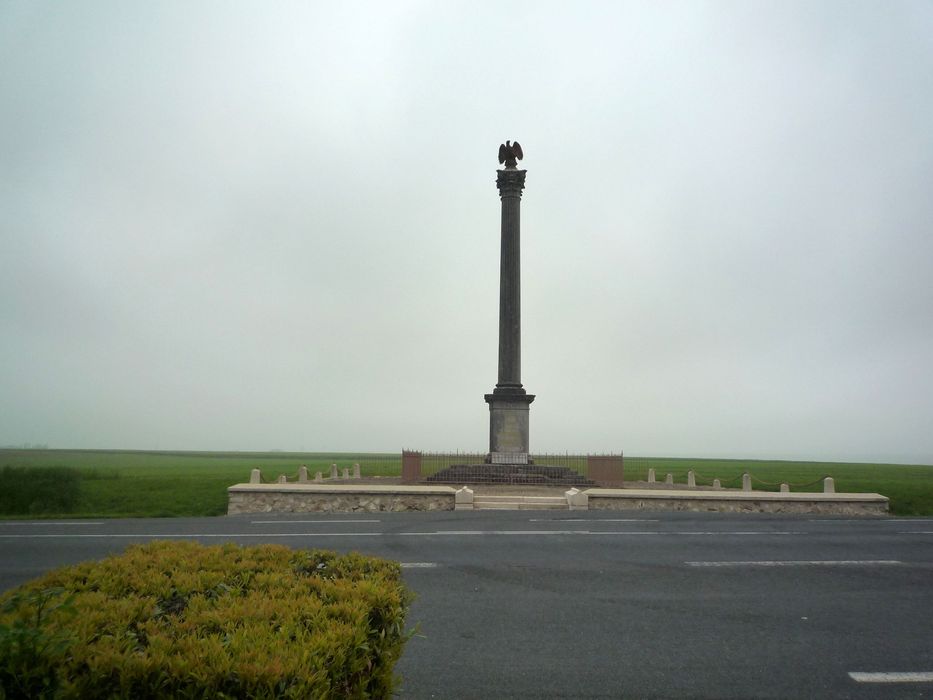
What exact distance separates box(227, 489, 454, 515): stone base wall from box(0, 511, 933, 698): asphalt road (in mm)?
2634

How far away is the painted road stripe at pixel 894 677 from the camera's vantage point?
217 inches

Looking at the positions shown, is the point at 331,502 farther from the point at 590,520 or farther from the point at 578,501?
the point at 590,520

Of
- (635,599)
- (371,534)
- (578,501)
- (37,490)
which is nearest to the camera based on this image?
(635,599)

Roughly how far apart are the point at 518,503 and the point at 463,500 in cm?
169

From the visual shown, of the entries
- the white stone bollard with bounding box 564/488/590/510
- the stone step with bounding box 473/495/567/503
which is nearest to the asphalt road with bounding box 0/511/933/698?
the white stone bollard with bounding box 564/488/590/510

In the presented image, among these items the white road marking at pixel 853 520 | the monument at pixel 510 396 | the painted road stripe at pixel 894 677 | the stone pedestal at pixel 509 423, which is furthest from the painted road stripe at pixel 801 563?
the stone pedestal at pixel 509 423

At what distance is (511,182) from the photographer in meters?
32.5

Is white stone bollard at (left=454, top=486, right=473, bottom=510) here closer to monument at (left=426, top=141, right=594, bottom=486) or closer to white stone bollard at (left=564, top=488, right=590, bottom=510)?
white stone bollard at (left=564, top=488, right=590, bottom=510)

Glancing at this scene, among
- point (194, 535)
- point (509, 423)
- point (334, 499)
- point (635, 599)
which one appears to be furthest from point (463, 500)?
point (509, 423)

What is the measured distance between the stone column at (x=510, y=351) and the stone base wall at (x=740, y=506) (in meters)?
10.6

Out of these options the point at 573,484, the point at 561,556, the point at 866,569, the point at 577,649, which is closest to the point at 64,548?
the point at 561,556

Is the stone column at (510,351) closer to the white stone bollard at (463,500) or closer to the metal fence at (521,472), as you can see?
the metal fence at (521,472)

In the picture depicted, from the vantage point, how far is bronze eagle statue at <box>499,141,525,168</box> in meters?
33.4

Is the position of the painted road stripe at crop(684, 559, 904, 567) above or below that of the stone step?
below
